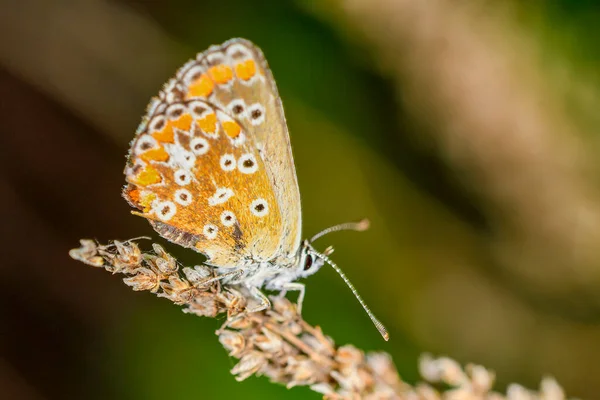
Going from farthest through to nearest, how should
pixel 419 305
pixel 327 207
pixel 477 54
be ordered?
pixel 327 207 < pixel 419 305 < pixel 477 54

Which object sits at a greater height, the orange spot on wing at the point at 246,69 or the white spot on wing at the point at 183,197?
the orange spot on wing at the point at 246,69

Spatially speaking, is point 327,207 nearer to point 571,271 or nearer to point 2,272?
point 571,271

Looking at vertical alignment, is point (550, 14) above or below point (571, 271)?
above

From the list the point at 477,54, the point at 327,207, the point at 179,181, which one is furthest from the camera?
the point at 327,207

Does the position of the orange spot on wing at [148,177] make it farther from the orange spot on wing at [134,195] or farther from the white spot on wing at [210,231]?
the white spot on wing at [210,231]

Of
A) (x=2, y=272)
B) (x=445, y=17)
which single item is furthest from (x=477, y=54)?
(x=2, y=272)

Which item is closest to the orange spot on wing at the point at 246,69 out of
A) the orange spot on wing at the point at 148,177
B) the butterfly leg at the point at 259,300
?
the orange spot on wing at the point at 148,177

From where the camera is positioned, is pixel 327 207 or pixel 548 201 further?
pixel 327 207

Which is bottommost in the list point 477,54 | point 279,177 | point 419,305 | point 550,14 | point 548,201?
point 279,177
